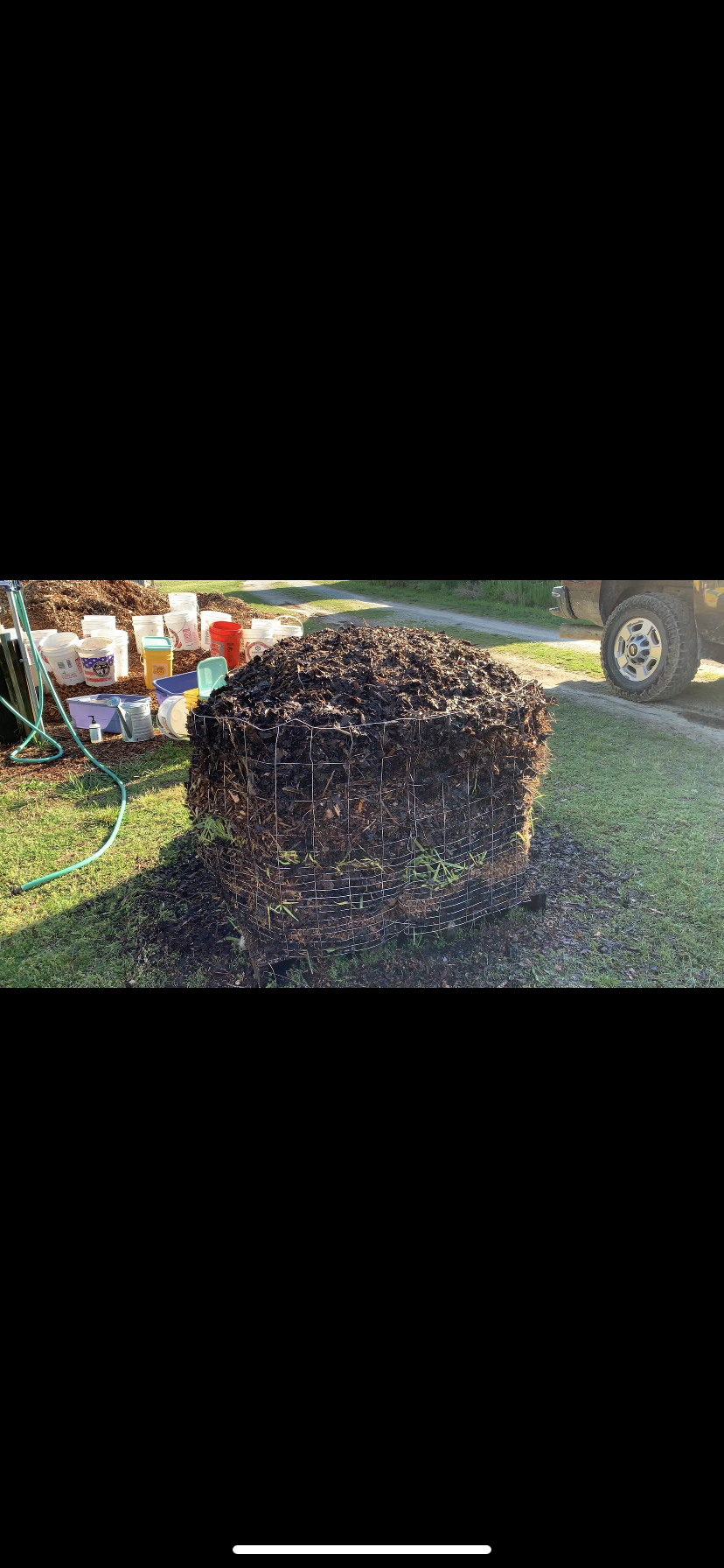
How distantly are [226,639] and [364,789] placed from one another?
4977 mm

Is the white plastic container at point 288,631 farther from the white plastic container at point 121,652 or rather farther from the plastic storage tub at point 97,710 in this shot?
the plastic storage tub at point 97,710

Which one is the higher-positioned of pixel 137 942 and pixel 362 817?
pixel 362 817

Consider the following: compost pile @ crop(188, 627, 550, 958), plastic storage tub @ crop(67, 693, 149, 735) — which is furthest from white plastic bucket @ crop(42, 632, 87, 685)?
compost pile @ crop(188, 627, 550, 958)

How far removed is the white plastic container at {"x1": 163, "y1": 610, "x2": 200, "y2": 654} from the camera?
29.2ft

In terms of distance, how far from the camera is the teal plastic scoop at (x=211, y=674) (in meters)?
6.55

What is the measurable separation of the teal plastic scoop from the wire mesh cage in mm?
2435

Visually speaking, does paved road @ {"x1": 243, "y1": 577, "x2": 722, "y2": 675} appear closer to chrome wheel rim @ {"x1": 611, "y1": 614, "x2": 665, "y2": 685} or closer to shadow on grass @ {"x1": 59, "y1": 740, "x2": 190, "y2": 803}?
chrome wheel rim @ {"x1": 611, "y1": 614, "x2": 665, "y2": 685}

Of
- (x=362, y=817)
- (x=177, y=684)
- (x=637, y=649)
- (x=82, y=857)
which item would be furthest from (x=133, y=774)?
(x=637, y=649)

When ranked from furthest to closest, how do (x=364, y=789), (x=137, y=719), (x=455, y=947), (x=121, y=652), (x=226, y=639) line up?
(x=226, y=639)
(x=121, y=652)
(x=137, y=719)
(x=455, y=947)
(x=364, y=789)

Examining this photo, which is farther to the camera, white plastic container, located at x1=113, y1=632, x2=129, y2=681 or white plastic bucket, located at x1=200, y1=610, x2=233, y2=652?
white plastic bucket, located at x1=200, y1=610, x2=233, y2=652

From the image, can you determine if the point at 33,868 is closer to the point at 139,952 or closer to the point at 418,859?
the point at 139,952

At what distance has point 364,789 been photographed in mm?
3682

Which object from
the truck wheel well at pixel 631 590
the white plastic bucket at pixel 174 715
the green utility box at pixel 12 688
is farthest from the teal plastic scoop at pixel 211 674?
the truck wheel well at pixel 631 590

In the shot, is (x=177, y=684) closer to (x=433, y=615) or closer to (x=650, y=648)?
(x=650, y=648)
